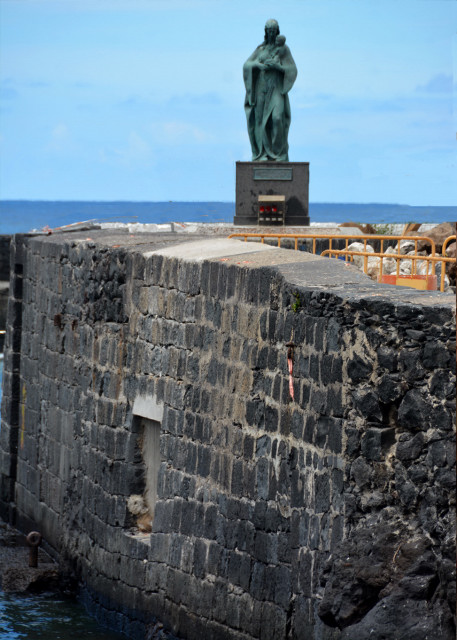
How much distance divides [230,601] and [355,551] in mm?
1834

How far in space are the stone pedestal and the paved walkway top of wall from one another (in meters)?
6.50

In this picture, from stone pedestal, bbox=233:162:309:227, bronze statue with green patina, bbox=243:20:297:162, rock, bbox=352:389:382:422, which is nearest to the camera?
rock, bbox=352:389:382:422

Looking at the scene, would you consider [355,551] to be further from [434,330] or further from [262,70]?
[262,70]

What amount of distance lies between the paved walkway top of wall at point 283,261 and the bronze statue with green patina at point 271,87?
734cm

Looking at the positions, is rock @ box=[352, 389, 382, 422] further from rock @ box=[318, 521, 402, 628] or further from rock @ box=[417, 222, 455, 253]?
rock @ box=[417, 222, 455, 253]

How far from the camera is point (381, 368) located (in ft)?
22.6

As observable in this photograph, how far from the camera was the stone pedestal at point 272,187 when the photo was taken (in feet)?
60.1

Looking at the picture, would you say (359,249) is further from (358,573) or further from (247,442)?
(358,573)

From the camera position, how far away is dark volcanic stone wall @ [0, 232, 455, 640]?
6625 millimetres

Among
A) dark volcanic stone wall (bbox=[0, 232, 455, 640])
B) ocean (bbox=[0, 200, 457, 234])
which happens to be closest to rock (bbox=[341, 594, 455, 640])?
dark volcanic stone wall (bbox=[0, 232, 455, 640])

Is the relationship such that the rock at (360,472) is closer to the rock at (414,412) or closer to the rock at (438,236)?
the rock at (414,412)

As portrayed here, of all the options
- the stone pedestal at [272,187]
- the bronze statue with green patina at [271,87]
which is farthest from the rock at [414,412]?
the bronze statue with green patina at [271,87]

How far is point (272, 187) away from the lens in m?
18.5

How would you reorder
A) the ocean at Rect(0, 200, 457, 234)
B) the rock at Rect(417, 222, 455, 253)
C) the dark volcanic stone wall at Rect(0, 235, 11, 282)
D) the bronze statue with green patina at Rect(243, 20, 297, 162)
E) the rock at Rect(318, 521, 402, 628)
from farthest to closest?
the ocean at Rect(0, 200, 457, 234)
the dark volcanic stone wall at Rect(0, 235, 11, 282)
the bronze statue with green patina at Rect(243, 20, 297, 162)
the rock at Rect(417, 222, 455, 253)
the rock at Rect(318, 521, 402, 628)
